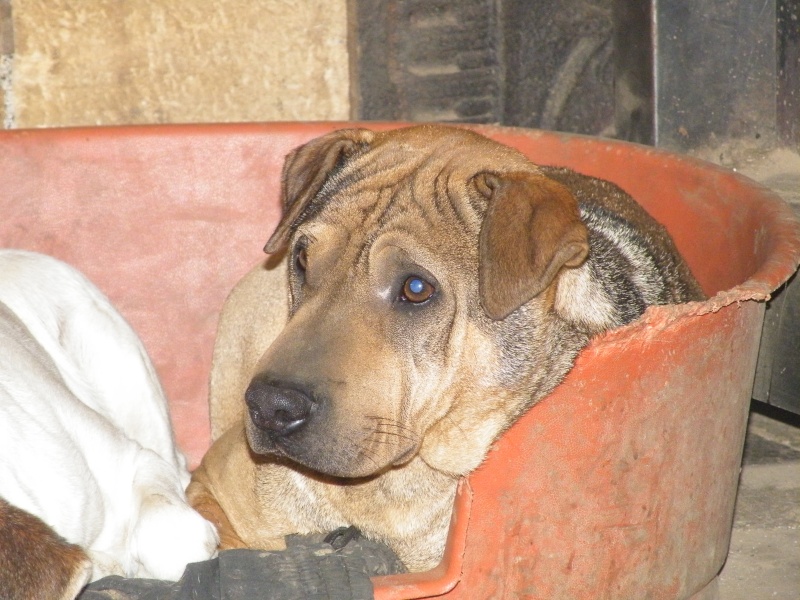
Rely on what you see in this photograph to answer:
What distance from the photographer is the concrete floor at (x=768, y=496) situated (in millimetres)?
3826

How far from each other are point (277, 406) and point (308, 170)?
97cm

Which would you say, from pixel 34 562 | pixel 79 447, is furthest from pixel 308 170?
pixel 34 562

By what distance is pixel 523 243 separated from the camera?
2643 mm

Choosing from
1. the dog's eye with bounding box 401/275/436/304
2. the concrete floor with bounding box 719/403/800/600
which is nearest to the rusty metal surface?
the dog's eye with bounding box 401/275/436/304

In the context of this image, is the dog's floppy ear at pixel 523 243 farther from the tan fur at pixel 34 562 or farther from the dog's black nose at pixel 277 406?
the tan fur at pixel 34 562

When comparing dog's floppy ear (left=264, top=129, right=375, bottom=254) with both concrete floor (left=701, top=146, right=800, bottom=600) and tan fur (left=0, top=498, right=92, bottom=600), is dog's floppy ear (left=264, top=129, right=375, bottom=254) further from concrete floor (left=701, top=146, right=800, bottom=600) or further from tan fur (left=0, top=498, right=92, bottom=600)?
concrete floor (left=701, top=146, right=800, bottom=600)

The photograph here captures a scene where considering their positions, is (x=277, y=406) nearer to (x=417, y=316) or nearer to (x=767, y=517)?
(x=417, y=316)

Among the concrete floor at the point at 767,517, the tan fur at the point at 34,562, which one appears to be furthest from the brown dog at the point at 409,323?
the concrete floor at the point at 767,517

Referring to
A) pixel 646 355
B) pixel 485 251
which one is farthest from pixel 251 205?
pixel 646 355

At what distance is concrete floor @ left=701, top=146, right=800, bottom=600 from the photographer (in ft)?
12.6

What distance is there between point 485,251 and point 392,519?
0.96 metres

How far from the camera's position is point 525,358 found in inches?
114

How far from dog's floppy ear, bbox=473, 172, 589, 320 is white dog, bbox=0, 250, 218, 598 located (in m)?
1.21

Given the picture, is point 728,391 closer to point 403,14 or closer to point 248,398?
point 248,398
